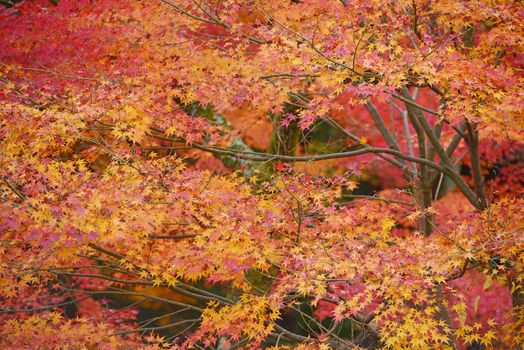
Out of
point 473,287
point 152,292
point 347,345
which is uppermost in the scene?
point 347,345

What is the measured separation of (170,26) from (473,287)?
763 centimetres

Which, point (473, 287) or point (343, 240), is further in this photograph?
point (473, 287)

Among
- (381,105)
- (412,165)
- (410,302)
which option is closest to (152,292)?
(381,105)

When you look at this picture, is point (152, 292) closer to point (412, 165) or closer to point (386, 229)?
point (412, 165)

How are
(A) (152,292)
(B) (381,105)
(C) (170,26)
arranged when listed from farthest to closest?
(A) (152,292), (B) (381,105), (C) (170,26)

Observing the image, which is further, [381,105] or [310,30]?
[381,105]

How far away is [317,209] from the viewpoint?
661cm

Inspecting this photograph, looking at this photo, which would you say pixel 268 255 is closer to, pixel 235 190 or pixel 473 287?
pixel 235 190

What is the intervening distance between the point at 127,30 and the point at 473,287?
26.4ft

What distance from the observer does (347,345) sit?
7.23 metres

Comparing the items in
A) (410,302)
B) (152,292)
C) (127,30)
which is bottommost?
(152,292)

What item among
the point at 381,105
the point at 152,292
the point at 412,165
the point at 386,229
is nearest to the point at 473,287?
the point at 412,165

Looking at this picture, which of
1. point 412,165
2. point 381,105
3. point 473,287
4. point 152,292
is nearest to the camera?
point 412,165

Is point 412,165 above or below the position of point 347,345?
above
